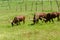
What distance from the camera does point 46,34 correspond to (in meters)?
20.4

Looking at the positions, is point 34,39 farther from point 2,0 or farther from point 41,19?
point 2,0

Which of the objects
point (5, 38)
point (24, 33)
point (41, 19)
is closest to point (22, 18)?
point (41, 19)

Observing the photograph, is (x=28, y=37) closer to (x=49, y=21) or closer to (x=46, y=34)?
(x=46, y=34)

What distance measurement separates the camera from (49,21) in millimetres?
27938

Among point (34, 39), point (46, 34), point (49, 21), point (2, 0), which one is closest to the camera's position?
point (34, 39)

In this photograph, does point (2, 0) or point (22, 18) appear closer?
point (22, 18)

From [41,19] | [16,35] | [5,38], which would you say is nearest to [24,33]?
[16,35]

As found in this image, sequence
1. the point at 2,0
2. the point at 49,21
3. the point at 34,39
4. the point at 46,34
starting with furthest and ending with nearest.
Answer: the point at 2,0
the point at 49,21
the point at 46,34
the point at 34,39

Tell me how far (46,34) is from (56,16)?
8612 mm

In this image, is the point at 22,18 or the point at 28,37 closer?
the point at 28,37

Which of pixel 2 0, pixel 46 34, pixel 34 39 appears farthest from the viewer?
pixel 2 0

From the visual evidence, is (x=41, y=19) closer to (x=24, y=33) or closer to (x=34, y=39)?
(x=24, y=33)

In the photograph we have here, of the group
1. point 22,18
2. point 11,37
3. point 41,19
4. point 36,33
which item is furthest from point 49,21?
point 11,37

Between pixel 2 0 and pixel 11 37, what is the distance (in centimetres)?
5454
